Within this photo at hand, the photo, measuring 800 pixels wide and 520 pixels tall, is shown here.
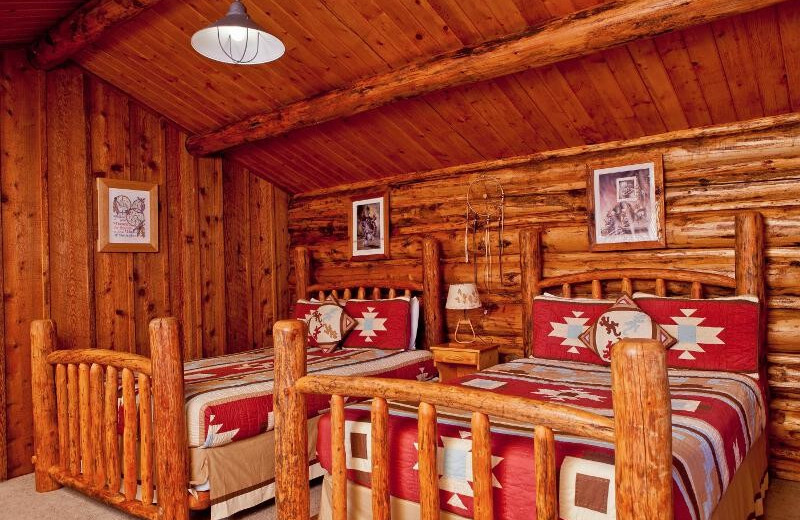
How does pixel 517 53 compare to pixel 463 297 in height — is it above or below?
above

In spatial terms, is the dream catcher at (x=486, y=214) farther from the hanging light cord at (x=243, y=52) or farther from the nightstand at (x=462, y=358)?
the hanging light cord at (x=243, y=52)

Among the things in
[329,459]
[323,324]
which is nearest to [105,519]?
[329,459]

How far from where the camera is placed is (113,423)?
246 cm

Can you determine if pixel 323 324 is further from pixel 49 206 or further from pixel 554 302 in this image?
pixel 49 206

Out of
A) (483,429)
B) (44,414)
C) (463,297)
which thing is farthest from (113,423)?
(463,297)

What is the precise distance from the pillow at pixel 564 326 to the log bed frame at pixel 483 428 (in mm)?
1607

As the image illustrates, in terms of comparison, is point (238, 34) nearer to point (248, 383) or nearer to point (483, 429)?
point (248, 383)

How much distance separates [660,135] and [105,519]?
11.3 feet

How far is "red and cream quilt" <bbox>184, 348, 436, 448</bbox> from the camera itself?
2.36m

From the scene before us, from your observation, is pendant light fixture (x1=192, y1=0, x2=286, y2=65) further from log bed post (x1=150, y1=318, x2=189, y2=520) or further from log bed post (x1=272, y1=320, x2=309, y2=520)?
log bed post (x1=272, y1=320, x2=309, y2=520)

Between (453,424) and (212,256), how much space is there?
3167mm

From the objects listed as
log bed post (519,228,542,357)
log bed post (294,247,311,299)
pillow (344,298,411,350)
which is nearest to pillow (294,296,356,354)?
pillow (344,298,411,350)

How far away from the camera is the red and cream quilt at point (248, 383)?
2361mm

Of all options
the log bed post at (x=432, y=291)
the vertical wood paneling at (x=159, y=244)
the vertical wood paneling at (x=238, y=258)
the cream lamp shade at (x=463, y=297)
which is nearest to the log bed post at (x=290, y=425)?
the cream lamp shade at (x=463, y=297)
